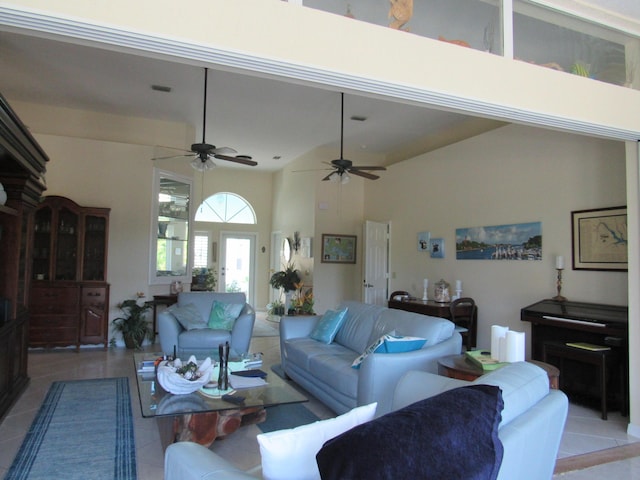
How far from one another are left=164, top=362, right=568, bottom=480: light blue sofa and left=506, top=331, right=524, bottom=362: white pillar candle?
0.88 metres

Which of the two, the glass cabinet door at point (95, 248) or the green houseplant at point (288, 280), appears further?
the green houseplant at point (288, 280)

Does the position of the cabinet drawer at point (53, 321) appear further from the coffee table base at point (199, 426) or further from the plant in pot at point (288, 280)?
the plant in pot at point (288, 280)

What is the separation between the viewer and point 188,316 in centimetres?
521

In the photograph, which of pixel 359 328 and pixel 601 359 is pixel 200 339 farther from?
pixel 601 359

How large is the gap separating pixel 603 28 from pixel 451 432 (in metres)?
3.89

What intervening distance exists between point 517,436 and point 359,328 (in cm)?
304

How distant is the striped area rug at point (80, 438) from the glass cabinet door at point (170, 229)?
9.24ft

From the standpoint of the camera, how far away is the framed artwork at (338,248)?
8.70m

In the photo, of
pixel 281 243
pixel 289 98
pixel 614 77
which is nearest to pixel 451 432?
pixel 614 77

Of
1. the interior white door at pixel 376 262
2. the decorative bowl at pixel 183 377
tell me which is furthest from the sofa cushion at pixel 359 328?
the interior white door at pixel 376 262

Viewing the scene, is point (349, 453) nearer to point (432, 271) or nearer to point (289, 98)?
point (289, 98)

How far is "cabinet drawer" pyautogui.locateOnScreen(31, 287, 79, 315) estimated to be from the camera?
5.94 m

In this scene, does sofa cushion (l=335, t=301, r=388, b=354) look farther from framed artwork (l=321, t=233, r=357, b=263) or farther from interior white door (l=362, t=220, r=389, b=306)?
framed artwork (l=321, t=233, r=357, b=263)

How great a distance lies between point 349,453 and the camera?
109 cm
